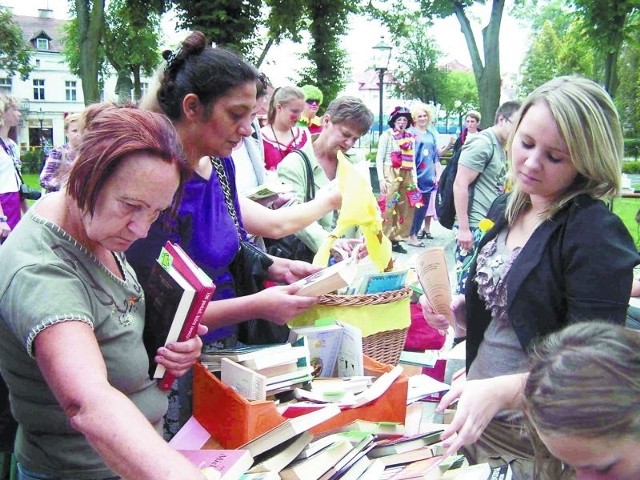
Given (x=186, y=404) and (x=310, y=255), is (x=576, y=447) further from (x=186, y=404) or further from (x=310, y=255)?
(x=310, y=255)

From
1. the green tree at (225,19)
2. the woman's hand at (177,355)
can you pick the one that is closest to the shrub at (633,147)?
the green tree at (225,19)

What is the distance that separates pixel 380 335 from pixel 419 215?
683cm

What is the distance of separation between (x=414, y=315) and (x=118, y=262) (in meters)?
2.17

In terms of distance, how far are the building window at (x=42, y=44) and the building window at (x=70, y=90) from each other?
354 centimetres

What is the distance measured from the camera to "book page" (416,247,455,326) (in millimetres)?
2117

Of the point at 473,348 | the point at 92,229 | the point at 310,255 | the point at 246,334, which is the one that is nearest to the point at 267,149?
the point at 310,255

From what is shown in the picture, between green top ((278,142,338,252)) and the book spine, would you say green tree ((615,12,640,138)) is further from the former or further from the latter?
the book spine

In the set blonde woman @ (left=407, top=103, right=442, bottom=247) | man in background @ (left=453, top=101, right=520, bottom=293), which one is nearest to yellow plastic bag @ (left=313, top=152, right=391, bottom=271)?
man in background @ (left=453, top=101, right=520, bottom=293)

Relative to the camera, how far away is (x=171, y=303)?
1.44 metres

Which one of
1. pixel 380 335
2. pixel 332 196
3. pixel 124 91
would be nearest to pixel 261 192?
pixel 332 196

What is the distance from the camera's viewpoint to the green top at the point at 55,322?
3.92 feet

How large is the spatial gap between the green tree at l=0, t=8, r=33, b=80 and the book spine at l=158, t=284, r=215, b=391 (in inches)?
1367

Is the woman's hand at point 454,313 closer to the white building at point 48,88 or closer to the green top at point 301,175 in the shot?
the green top at point 301,175

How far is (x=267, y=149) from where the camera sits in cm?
535
